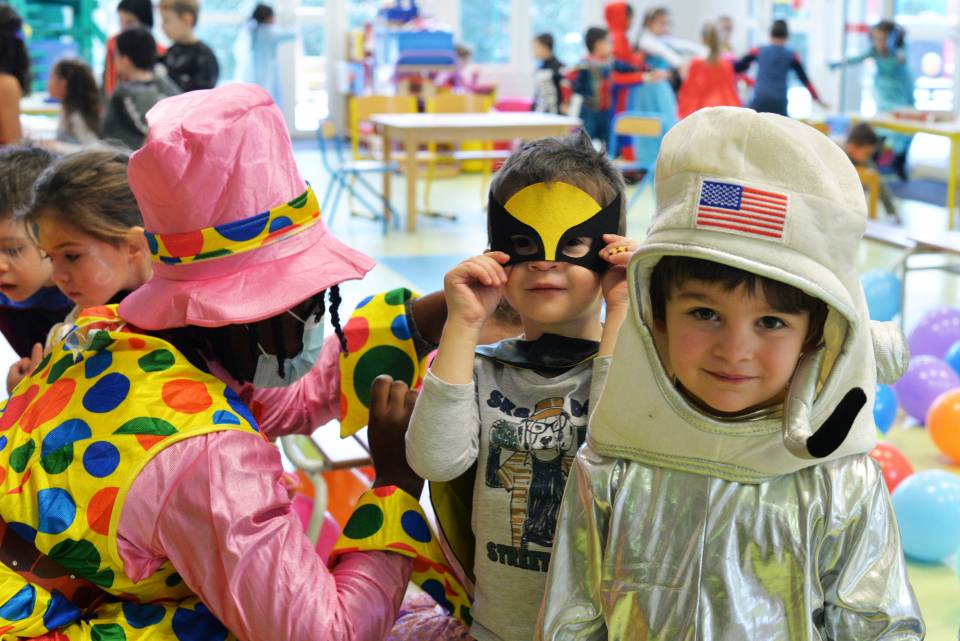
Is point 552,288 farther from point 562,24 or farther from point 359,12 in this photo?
point 562,24

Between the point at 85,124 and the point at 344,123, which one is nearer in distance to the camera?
the point at 85,124

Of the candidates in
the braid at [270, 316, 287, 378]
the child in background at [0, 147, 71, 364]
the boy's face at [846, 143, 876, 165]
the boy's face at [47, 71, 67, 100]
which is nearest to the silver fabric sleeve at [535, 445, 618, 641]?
the braid at [270, 316, 287, 378]

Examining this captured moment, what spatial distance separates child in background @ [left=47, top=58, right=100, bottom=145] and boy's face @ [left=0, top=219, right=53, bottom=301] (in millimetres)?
3857

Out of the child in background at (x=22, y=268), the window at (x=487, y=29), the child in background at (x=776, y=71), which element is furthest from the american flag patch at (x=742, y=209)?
the window at (x=487, y=29)

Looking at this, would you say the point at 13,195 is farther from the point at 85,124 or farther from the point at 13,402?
the point at 85,124

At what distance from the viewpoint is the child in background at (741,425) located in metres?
1.23

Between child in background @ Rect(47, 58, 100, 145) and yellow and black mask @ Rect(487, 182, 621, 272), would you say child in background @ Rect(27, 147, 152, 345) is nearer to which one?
yellow and black mask @ Rect(487, 182, 621, 272)

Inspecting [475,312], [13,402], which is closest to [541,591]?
[475,312]

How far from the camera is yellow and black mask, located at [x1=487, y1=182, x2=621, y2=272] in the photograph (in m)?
1.52

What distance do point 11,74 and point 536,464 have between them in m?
4.96

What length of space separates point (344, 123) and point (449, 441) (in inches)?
550

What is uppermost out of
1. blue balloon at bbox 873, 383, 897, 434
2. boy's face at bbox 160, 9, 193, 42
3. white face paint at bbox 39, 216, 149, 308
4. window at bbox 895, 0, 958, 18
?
window at bbox 895, 0, 958, 18

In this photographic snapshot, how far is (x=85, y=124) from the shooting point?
6.09m

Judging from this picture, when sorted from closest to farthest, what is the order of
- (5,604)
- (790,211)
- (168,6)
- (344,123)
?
(790,211), (5,604), (168,6), (344,123)
